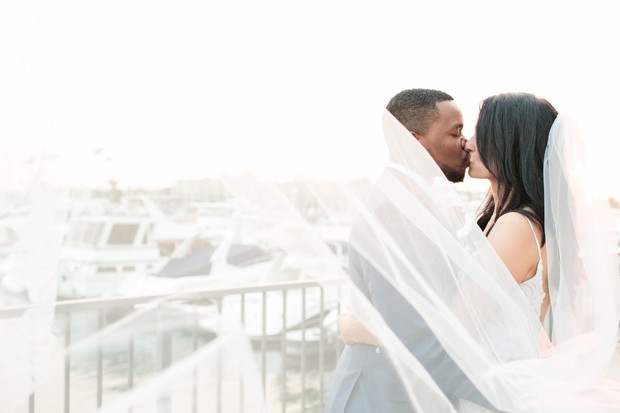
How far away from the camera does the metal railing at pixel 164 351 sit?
1.14 meters

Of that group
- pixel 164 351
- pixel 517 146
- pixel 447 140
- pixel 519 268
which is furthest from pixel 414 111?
pixel 164 351

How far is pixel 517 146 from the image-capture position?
4.86ft

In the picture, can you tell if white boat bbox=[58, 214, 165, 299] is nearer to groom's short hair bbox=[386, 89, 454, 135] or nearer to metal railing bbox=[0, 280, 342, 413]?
metal railing bbox=[0, 280, 342, 413]

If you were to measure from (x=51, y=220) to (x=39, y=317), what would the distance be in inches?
7.7

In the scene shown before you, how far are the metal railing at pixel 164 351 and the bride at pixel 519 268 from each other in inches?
8.4

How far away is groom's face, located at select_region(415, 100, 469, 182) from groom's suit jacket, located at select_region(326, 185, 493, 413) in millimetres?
396

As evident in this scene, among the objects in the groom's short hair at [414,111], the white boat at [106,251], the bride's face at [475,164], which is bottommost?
the white boat at [106,251]

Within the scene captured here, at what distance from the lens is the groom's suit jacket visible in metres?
1.26

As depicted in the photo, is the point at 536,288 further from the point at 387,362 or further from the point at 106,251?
the point at 106,251

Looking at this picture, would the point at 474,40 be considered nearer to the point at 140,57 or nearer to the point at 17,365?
the point at 140,57

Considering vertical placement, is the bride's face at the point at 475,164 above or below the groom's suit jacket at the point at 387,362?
above

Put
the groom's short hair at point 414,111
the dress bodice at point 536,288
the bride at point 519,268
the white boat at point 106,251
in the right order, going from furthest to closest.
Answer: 1. the groom's short hair at point 414,111
2. the dress bodice at point 536,288
3. the bride at point 519,268
4. the white boat at point 106,251

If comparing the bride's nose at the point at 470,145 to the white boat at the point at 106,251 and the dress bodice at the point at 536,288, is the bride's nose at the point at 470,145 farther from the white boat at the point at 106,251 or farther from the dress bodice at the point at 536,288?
the white boat at the point at 106,251

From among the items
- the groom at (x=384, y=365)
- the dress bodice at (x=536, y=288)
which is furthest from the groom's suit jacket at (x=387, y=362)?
the dress bodice at (x=536, y=288)
